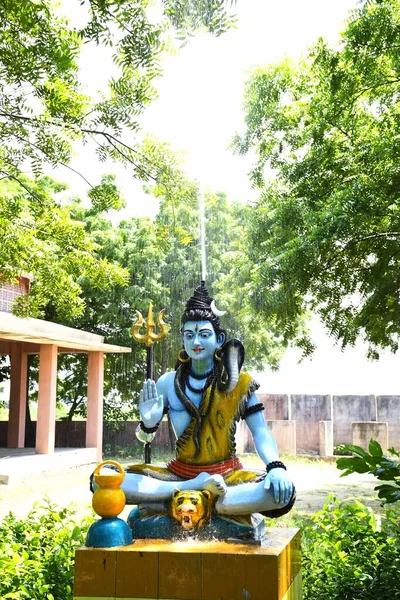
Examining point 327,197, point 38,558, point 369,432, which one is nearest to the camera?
point 38,558

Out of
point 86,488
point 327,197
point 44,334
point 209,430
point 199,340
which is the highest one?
point 327,197

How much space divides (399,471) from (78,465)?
1030 centimetres

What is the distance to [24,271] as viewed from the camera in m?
5.85

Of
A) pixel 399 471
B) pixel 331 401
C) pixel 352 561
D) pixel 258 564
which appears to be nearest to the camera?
pixel 399 471

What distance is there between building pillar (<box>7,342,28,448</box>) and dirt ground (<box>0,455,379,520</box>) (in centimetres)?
179

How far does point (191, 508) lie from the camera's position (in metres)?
2.88

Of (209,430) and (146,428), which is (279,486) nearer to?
(209,430)

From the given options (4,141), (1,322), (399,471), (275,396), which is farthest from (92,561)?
(275,396)

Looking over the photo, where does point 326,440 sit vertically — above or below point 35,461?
above

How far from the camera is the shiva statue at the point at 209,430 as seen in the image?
2.92 metres

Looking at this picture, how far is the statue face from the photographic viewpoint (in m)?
3.34

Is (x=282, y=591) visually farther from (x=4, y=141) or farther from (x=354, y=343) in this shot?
(x=354, y=343)

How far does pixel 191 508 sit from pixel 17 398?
11.0m

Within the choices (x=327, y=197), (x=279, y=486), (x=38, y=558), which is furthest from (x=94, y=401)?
(x=279, y=486)
